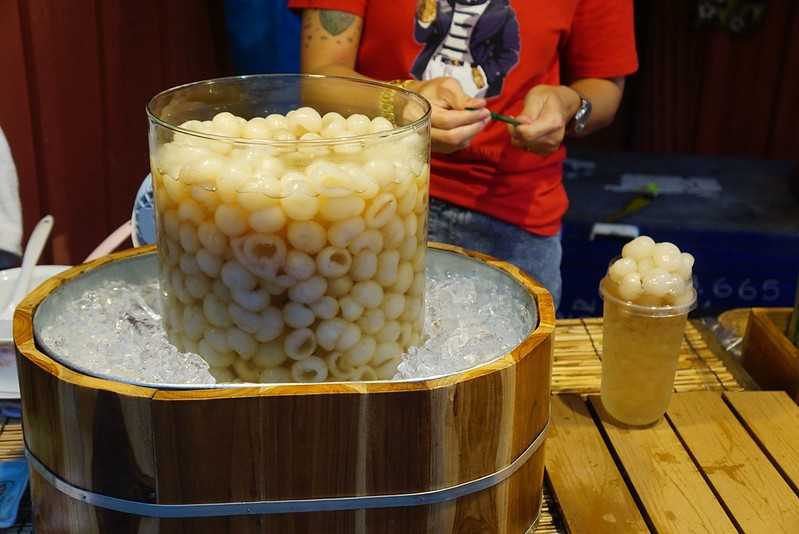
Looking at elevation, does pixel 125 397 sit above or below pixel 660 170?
above

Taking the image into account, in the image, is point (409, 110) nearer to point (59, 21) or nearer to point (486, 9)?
point (486, 9)

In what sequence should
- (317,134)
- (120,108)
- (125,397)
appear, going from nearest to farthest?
1. (125,397)
2. (317,134)
3. (120,108)

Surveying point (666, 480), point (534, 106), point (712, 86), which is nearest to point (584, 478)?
point (666, 480)

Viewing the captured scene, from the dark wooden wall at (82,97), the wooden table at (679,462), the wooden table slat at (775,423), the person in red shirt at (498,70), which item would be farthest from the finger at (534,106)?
the dark wooden wall at (82,97)

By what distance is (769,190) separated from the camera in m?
2.91

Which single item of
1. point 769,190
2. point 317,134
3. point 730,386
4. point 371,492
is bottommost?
point 769,190

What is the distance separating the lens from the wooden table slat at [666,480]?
900 mm

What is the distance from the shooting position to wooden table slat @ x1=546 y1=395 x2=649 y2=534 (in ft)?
2.98

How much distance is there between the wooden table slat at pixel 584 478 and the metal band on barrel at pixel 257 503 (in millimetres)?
172

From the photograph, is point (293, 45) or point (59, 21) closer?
point (59, 21)

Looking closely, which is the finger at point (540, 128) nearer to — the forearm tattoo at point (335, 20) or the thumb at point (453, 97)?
the thumb at point (453, 97)

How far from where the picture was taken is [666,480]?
3.18 ft

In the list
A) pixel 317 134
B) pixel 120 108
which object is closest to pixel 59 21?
pixel 120 108

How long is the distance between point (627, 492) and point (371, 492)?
332mm
